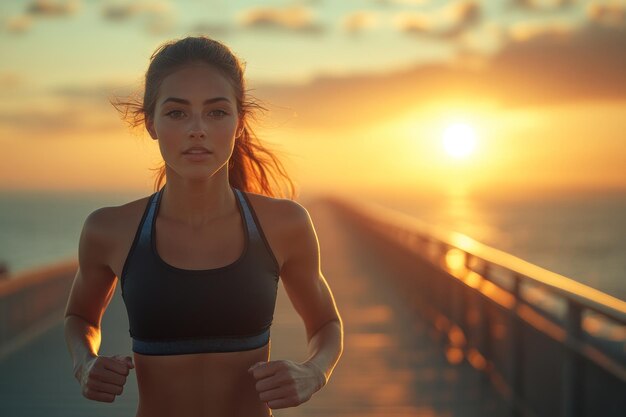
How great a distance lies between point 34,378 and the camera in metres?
8.27

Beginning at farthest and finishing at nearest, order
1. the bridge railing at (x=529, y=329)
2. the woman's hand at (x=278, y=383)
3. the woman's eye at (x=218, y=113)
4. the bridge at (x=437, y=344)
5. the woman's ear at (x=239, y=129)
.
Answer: the bridge at (x=437, y=344) → the bridge railing at (x=529, y=329) → the woman's ear at (x=239, y=129) → the woman's eye at (x=218, y=113) → the woman's hand at (x=278, y=383)

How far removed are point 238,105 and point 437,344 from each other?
24.9 feet

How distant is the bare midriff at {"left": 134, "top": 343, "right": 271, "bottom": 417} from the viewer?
95.7 inches

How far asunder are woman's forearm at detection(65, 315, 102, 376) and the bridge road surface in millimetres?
4376

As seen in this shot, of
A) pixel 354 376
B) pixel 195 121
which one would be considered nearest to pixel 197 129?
pixel 195 121

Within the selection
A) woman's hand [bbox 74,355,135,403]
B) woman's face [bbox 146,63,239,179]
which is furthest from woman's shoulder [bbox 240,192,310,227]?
woman's hand [bbox 74,355,135,403]

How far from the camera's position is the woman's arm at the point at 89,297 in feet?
8.13

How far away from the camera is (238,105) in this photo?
2.62 metres

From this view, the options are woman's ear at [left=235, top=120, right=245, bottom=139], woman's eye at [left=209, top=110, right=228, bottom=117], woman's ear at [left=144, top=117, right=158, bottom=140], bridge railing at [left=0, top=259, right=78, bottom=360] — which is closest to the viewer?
woman's eye at [left=209, top=110, right=228, bottom=117]

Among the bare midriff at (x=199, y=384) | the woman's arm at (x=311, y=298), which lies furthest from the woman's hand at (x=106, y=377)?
the woman's arm at (x=311, y=298)

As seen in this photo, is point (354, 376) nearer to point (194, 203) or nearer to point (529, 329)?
point (529, 329)

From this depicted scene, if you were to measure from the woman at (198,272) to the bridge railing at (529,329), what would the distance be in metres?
2.00

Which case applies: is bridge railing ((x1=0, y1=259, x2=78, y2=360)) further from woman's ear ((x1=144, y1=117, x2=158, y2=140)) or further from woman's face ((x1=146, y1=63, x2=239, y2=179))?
woman's face ((x1=146, y1=63, x2=239, y2=179))

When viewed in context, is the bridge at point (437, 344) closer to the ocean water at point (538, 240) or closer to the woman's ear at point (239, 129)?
the woman's ear at point (239, 129)
